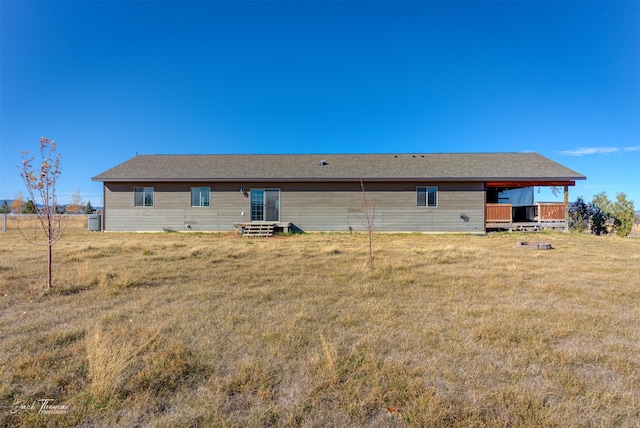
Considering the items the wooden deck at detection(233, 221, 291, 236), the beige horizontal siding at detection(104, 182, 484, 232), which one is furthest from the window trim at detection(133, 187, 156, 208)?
the wooden deck at detection(233, 221, 291, 236)

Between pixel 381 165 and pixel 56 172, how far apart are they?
15.4m

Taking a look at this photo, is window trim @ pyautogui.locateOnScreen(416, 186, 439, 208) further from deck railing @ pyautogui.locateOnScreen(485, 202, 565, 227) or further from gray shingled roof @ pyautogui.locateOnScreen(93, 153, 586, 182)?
deck railing @ pyautogui.locateOnScreen(485, 202, 565, 227)

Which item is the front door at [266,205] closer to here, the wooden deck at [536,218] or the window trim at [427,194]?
the window trim at [427,194]

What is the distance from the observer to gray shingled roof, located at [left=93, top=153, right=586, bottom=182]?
1641 centimetres

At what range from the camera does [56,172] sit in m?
5.43

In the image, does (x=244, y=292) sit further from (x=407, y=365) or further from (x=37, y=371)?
(x=407, y=365)

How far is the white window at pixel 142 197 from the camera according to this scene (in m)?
17.3

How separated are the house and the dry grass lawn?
34.7 ft

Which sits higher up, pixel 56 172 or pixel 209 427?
pixel 56 172

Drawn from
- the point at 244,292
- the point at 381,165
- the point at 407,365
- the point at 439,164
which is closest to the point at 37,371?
the point at 244,292

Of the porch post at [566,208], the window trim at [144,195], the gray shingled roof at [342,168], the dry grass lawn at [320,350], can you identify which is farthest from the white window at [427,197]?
the window trim at [144,195]

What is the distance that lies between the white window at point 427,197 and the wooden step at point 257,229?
803 centimetres

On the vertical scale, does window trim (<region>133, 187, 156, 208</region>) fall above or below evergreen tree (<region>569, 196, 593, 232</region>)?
above

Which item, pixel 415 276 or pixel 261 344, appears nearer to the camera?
pixel 261 344
